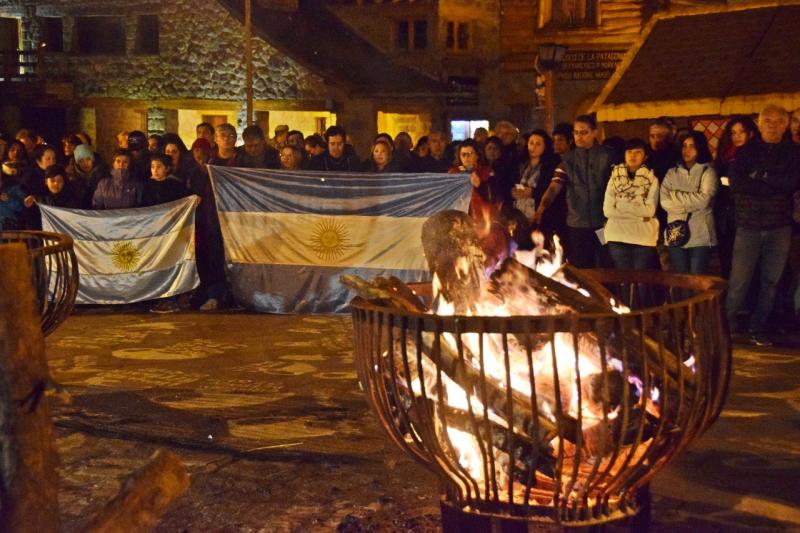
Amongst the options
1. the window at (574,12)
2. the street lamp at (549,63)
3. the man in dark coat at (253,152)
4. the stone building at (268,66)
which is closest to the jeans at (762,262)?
the man in dark coat at (253,152)

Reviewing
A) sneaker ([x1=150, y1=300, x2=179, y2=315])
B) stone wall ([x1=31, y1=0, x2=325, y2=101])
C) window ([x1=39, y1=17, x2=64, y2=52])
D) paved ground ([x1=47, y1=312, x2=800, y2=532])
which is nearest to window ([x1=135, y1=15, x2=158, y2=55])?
stone wall ([x1=31, y1=0, x2=325, y2=101])

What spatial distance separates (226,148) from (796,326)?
6.14 meters

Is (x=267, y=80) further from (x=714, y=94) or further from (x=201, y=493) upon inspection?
(x=201, y=493)

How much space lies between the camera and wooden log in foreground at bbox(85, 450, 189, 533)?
316cm

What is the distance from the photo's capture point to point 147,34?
31750 mm

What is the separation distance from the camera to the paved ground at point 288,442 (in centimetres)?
490

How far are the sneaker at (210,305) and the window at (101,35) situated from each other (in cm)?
2384

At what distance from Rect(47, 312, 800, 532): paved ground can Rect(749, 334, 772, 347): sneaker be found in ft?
0.59

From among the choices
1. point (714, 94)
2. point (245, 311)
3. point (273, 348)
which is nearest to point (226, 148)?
point (245, 311)

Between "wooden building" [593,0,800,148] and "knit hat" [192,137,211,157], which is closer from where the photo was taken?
"knit hat" [192,137,211,157]

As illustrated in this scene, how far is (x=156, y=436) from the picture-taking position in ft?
20.3

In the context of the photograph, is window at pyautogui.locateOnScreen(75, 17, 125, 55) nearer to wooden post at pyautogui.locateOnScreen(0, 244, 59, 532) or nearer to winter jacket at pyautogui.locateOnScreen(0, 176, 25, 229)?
→ winter jacket at pyautogui.locateOnScreen(0, 176, 25, 229)

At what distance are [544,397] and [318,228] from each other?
265 inches

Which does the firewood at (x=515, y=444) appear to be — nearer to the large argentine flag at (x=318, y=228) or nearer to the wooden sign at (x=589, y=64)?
the large argentine flag at (x=318, y=228)
